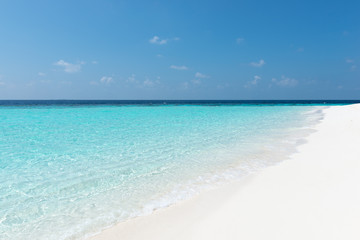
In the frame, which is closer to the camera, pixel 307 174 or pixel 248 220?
pixel 248 220

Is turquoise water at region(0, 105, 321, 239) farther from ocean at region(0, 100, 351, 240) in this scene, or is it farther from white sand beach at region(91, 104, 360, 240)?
white sand beach at region(91, 104, 360, 240)

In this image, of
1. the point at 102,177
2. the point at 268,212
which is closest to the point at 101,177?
the point at 102,177

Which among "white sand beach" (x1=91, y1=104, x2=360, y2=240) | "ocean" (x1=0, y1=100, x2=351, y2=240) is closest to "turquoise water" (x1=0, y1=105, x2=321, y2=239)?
"ocean" (x1=0, y1=100, x2=351, y2=240)

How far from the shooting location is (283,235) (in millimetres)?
2520

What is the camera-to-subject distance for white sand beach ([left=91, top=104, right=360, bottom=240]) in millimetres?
2615

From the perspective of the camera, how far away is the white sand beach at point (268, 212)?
2.62 m

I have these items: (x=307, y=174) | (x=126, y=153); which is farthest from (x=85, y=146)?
(x=307, y=174)

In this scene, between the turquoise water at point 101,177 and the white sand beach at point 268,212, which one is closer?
the white sand beach at point 268,212

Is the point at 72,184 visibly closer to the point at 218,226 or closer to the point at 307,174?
the point at 218,226

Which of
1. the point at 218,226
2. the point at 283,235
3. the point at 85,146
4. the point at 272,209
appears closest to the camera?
the point at 283,235

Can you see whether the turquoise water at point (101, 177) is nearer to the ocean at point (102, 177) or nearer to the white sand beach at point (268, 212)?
the ocean at point (102, 177)

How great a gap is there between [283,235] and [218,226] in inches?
31.8

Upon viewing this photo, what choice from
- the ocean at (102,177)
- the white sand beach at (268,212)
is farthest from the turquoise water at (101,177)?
the white sand beach at (268,212)

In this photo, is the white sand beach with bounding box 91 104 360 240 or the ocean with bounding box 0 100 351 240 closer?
the white sand beach with bounding box 91 104 360 240
